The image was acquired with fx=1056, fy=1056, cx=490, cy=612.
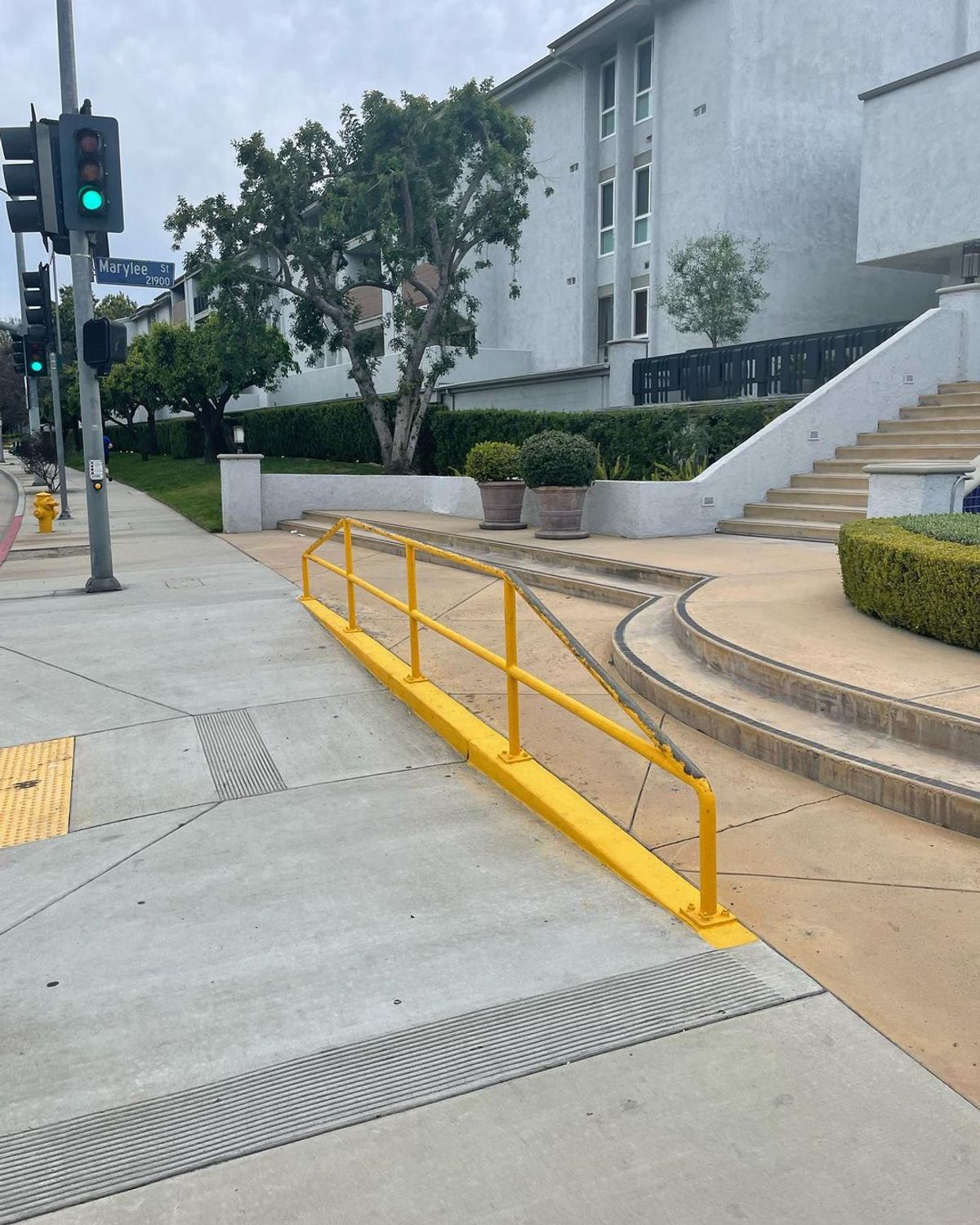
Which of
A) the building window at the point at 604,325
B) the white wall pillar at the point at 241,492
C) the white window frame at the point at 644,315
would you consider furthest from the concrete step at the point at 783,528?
the building window at the point at 604,325

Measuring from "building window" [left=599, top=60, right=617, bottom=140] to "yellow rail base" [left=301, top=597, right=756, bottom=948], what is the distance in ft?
78.9

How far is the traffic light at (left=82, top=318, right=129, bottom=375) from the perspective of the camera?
1203 cm

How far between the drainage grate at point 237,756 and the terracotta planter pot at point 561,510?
25.8 feet

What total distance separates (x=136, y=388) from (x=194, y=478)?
13.9 m

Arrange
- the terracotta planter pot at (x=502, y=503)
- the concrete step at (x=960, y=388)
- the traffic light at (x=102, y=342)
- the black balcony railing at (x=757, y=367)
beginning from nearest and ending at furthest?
the traffic light at (x=102, y=342)
the concrete step at (x=960, y=388)
the terracotta planter pot at (x=502, y=503)
the black balcony railing at (x=757, y=367)

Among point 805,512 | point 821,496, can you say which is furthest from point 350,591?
point 821,496

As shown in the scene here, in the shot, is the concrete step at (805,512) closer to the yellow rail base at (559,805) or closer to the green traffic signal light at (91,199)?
the yellow rail base at (559,805)

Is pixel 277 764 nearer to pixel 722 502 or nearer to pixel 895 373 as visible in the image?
pixel 722 502

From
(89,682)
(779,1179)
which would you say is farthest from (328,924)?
(89,682)

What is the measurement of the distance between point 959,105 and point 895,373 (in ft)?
22.8

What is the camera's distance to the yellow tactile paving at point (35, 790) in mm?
5223

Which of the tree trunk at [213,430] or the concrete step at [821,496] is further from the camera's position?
the tree trunk at [213,430]

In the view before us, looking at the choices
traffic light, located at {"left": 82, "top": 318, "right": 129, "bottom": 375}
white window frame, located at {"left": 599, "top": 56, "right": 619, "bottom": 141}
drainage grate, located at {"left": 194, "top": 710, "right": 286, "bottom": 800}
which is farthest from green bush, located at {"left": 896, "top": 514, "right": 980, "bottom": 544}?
white window frame, located at {"left": 599, "top": 56, "right": 619, "bottom": 141}

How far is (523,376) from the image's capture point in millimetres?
25297
